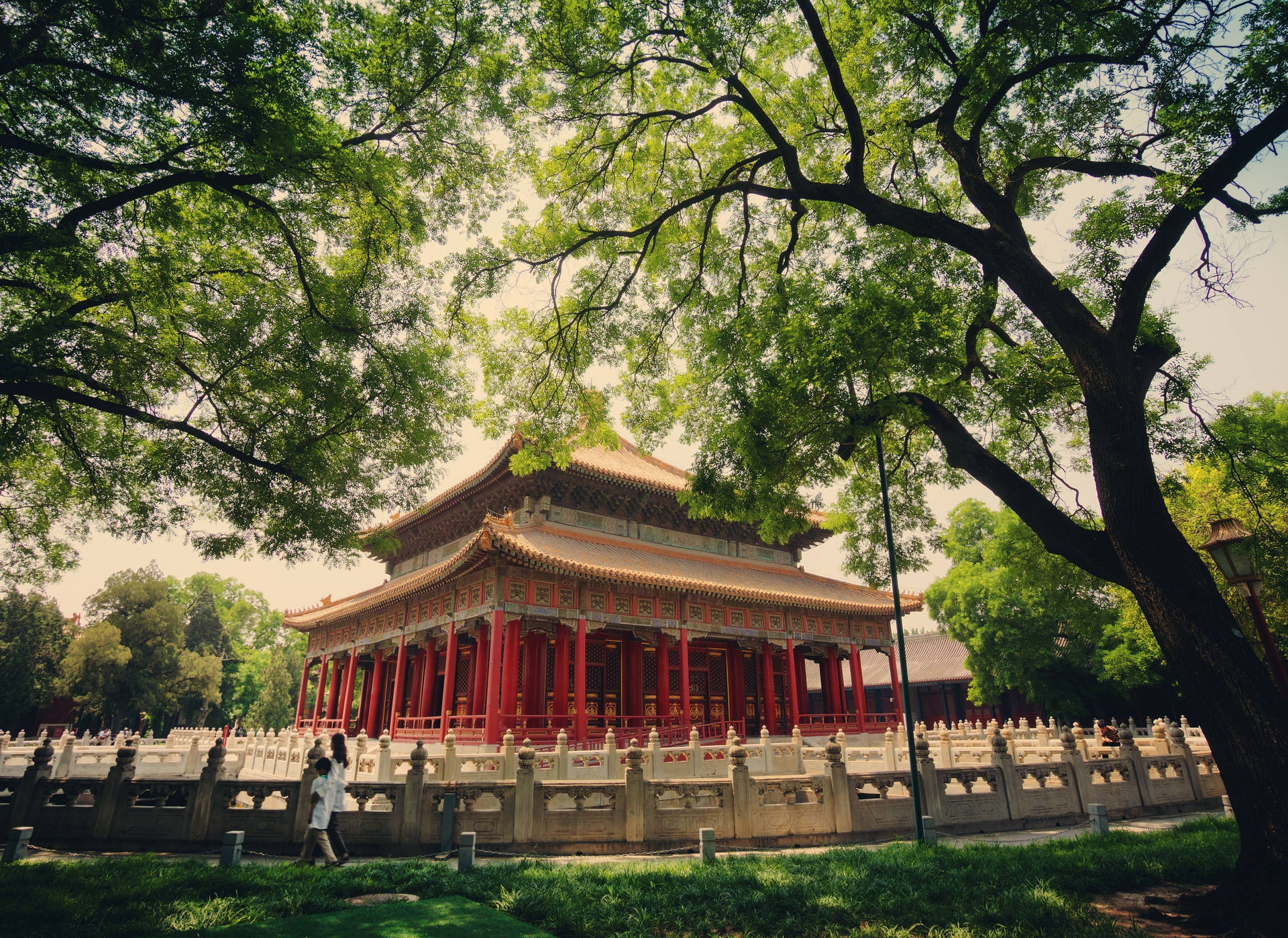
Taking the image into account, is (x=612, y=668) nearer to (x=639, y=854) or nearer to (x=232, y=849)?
(x=639, y=854)

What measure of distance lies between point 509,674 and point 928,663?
29.3 meters

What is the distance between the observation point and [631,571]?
16.6 m

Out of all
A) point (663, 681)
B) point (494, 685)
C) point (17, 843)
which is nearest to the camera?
point (17, 843)

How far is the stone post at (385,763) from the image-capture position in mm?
11109

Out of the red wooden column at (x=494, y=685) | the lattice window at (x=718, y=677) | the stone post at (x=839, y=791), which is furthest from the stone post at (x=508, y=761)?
the lattice window at (x=718, y=677)

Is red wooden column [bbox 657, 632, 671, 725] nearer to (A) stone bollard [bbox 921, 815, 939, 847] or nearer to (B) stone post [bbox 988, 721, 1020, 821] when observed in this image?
(B) stone post [bbox 988, 721, 1020, 821]

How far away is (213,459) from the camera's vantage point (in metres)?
8.60

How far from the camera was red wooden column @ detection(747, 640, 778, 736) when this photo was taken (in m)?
20.3

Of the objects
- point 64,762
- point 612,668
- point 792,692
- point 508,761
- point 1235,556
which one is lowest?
point 64,762

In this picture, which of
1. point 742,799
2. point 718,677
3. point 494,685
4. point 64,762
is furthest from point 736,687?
point 64,762

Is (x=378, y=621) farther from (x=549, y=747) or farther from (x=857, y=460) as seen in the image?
(x=857, y=460)

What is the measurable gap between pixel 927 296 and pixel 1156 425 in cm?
383

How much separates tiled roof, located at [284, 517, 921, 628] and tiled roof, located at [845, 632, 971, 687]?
13.9 meters

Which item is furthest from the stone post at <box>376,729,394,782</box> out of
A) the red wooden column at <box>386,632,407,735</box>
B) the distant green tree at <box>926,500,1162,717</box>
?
the distant green tree at <box>926,500,1162,717</box>
